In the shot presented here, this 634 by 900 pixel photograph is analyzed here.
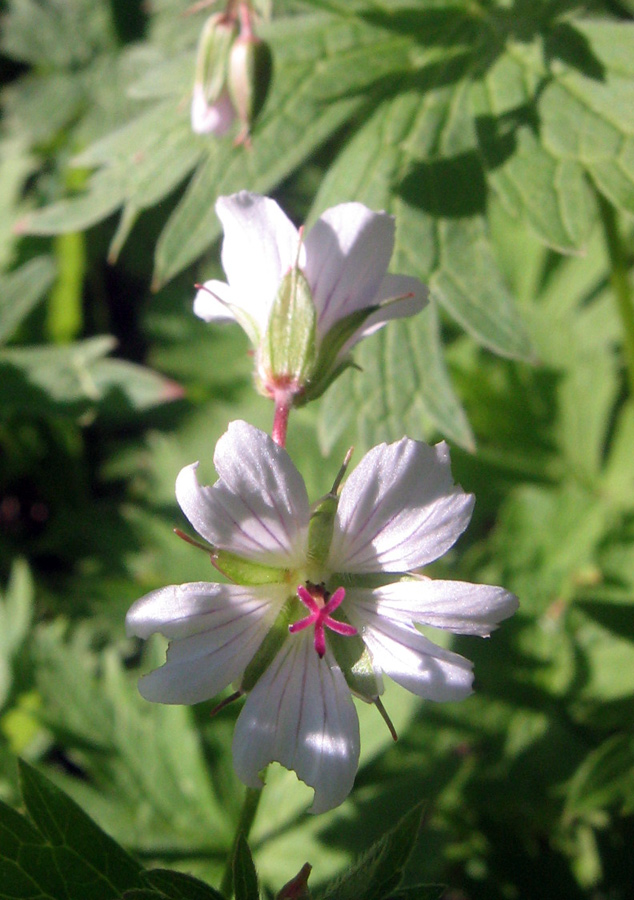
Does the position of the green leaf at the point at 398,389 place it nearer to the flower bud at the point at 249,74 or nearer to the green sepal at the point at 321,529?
the flower bud at the point at 249,74

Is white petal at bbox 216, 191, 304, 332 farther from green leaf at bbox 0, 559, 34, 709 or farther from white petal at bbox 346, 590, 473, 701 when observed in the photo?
green leaf at bbox 0, 559, 34, 709

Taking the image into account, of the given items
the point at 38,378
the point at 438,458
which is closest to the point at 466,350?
the point at 38,378

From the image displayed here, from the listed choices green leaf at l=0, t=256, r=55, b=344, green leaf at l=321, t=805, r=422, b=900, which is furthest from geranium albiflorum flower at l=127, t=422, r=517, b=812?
green leaf at l=0, t=256, r=55, b=344

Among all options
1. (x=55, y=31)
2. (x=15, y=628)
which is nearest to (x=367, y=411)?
(x=15, y=628)

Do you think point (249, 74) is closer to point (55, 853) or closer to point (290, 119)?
point (290, 119)

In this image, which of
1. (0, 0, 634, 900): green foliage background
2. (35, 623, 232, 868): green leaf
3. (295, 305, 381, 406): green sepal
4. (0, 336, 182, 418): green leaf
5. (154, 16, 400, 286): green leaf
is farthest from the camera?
(0, 336, 182, 418): green leaf

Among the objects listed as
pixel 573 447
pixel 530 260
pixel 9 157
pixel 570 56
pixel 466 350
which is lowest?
pixel 573 447

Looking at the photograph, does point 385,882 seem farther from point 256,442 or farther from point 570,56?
point 570,56
